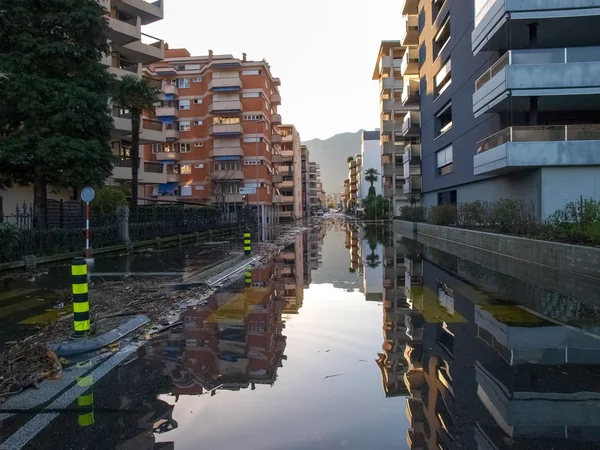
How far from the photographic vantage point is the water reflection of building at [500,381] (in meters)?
4.03

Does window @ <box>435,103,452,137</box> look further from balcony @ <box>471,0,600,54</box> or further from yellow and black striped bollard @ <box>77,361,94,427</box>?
yellow and black striped bollard @ <box>77,361,94,427</box>

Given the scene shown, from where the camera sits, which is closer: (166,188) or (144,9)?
(144,9)

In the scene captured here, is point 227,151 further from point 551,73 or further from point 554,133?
point 554,133

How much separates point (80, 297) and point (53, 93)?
1744cm

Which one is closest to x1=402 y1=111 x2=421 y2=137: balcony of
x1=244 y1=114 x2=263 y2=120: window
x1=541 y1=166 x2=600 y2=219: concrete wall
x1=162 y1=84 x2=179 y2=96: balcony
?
x1=244 y1=114 x2=263 y2=120: window

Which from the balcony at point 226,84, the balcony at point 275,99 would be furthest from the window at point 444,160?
the balcony at point 275,99

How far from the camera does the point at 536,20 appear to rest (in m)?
20.6

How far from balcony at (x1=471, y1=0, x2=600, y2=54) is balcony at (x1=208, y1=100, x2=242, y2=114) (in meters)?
43.9

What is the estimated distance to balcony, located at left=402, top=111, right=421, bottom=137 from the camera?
1795 inches

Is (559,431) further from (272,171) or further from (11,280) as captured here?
(272,171)

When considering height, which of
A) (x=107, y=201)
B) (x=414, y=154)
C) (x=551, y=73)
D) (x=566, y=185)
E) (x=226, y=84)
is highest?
(x=226, y=84)

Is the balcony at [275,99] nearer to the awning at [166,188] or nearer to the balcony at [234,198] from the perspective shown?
the balcony at [234,198]

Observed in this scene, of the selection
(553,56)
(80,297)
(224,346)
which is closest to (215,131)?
(553,56)

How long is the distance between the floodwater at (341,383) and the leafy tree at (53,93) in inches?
581
